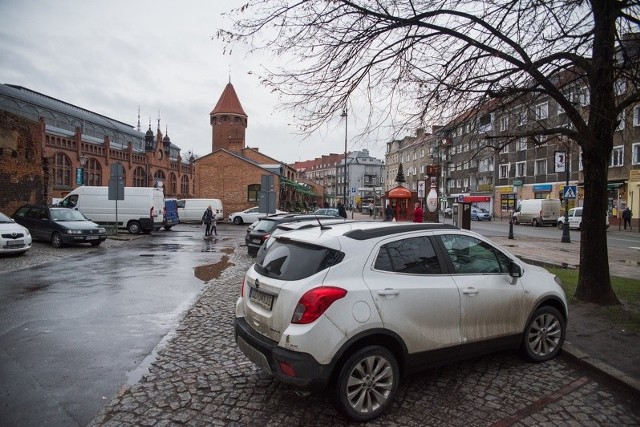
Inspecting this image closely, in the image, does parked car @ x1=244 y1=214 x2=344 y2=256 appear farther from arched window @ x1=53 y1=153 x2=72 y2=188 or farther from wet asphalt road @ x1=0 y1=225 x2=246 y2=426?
arched window @ x1=53 y1=153 x2=72 y2=188

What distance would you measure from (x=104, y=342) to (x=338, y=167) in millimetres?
126971

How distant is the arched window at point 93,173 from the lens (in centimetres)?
4816

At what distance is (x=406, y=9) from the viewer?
6.69 meters

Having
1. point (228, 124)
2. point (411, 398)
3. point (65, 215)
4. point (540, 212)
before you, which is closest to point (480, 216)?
point (540, 212)

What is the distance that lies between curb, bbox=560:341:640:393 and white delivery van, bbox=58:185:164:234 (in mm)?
22171

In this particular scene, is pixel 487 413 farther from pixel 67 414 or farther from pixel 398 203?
pixel 398 203

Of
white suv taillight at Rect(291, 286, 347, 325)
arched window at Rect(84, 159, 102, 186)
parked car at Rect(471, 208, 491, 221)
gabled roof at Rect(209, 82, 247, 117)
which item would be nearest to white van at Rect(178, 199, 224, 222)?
arched window at Rect(84, 159, 102, 186)

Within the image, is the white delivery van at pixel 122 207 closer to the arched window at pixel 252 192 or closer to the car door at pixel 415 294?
the car door at pixel 415 294

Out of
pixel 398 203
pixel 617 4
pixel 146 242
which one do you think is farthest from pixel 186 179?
pixel 617 4

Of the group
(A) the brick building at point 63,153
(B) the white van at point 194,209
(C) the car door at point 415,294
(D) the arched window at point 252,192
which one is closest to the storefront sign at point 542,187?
(D) the arched window at point 252,192

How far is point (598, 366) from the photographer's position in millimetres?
4590

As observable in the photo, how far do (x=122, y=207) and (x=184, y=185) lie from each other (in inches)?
2011

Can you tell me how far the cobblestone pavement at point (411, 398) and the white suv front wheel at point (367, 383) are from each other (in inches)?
5.5

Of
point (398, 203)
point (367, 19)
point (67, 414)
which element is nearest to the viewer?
point (67, 414)
